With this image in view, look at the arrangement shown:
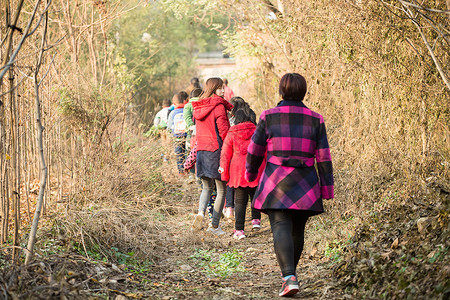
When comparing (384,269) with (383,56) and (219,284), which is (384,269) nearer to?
(219,284)

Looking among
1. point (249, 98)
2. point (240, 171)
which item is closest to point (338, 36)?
point (240, 171)

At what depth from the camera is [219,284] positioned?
5.41 metres

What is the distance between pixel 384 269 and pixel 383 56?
3352mm

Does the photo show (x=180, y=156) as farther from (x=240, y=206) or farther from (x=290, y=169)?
(x=290, y=169)

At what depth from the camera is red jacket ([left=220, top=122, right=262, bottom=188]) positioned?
24.7ft

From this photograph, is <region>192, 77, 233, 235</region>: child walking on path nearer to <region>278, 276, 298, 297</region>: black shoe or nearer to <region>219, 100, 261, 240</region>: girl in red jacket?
<region>219, 100, 261, 240</region>: girl in red jacket

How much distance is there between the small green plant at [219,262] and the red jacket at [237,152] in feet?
3.50

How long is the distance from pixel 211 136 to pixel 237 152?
15.9 inches

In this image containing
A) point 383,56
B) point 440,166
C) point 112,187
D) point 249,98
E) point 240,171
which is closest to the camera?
point 440,166

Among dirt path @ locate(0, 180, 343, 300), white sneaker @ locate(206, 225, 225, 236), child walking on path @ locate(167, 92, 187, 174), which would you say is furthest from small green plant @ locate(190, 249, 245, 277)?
child walking on path @ locate(167, 92, 187, 174)

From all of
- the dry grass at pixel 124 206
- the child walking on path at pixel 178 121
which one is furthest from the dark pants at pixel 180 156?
the dry grass at pixel 124 206

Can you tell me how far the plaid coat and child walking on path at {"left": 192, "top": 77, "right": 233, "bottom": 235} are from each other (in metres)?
2.80

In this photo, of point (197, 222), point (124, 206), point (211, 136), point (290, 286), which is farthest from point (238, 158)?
point (290, 286)

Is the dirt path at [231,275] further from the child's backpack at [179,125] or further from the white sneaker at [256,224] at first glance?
the child's backpack at [179,125]
